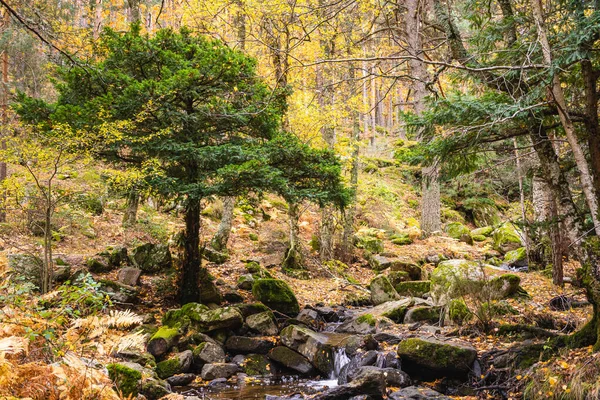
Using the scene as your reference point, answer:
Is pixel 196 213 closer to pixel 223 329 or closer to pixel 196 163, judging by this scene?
pixel 196 163

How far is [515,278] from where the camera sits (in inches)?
361

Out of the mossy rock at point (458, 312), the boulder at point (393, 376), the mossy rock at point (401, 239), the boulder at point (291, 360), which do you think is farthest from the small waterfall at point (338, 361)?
the mossy rock at point (401, 239)

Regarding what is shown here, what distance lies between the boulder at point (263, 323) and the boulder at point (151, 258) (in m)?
3.33

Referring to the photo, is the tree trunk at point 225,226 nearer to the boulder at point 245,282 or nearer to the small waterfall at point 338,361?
the boulder at point 245,282

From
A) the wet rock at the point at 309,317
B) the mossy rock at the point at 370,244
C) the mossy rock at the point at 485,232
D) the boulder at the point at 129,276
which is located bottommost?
the wet rock at the point at 309,317

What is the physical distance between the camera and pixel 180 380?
21.6 feet

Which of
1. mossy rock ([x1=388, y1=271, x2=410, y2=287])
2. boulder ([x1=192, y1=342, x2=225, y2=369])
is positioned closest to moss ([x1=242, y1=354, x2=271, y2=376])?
boulder ([x1=192, y1=342, x2=225, y2=369])

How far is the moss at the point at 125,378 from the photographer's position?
4.55 metres

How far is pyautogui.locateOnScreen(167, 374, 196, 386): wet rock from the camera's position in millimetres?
6520

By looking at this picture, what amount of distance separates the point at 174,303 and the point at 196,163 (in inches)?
131

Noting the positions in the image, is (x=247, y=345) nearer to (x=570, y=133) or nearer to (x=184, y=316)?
(x=184, y=316)

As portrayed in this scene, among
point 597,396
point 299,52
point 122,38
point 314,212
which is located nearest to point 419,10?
point 597,396

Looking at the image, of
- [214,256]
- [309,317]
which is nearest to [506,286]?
[309,317]

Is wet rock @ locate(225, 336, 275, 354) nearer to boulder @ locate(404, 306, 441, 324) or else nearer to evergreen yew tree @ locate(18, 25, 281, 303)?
evergreen yew tree @ locate(18, 25, 281, 303)
